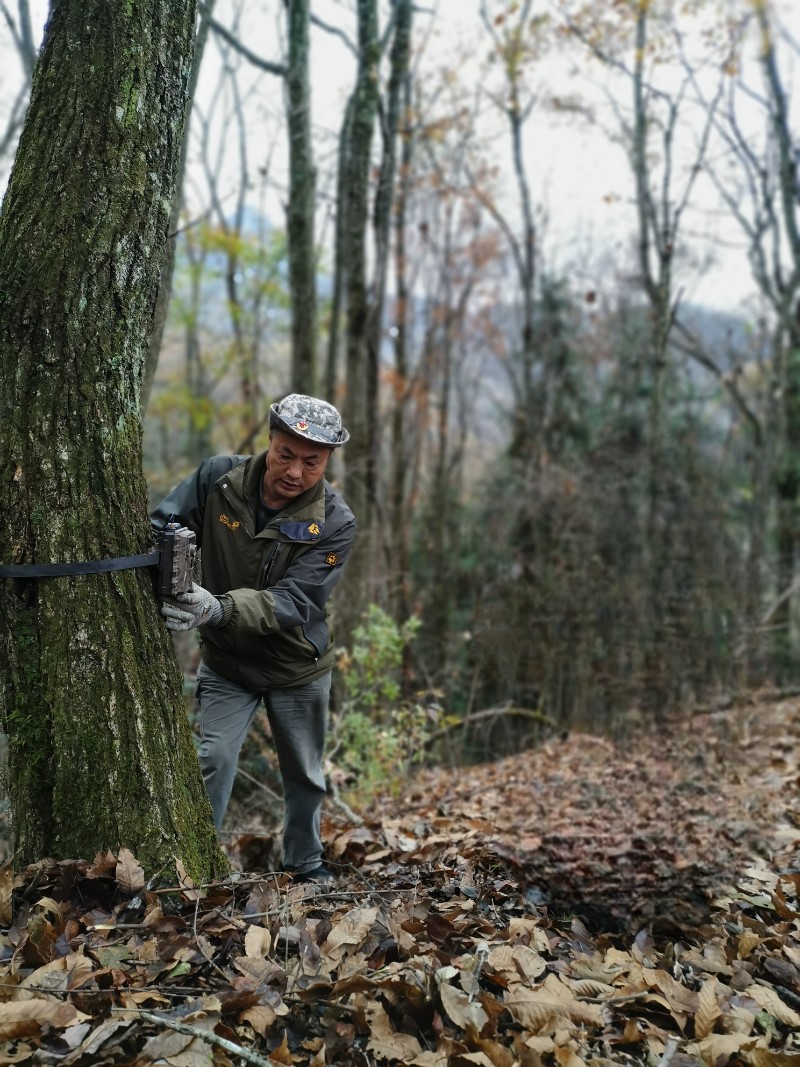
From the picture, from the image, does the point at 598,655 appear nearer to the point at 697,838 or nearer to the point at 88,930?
the point at 697,838

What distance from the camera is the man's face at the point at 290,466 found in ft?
12.1

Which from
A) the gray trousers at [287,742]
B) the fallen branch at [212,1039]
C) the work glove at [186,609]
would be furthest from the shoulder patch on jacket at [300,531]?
the fallen branch at [212,1039]

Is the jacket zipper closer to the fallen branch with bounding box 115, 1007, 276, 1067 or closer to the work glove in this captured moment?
the work glove

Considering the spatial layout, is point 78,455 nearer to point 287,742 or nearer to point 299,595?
point 299,595

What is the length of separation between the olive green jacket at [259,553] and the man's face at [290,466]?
0.07 metres

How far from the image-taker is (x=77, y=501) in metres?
2.98

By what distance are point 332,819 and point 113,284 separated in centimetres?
348

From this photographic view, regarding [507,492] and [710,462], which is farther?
[710,462]

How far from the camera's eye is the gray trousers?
389 centimetres

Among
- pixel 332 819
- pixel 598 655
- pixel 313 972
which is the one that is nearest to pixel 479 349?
pixel 598 655

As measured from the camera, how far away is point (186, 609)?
126 inches

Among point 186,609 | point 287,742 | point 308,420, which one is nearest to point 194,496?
point 308,420

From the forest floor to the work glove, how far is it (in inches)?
33.6

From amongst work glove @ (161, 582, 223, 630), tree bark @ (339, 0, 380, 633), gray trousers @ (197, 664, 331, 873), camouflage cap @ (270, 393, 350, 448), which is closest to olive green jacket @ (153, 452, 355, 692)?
gray trousers @ (197, 664, 331, 873)
